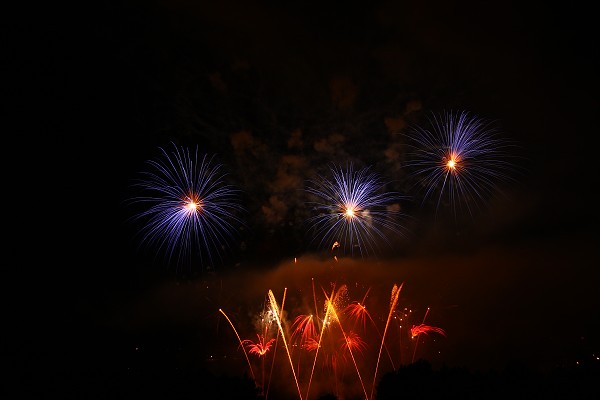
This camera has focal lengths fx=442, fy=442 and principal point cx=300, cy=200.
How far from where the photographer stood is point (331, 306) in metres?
32.3

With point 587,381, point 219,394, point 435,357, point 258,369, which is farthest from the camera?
point 258,369

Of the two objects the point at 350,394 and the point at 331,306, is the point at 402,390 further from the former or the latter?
the point at 350,394

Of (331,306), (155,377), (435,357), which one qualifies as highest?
(435,357)

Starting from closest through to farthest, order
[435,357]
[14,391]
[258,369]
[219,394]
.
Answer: [14,391]
[219,394]
[435,357]
[258,369]

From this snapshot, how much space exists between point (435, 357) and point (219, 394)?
69988 mm

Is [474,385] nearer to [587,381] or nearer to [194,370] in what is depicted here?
[587,381]

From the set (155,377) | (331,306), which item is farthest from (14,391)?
(331,306)

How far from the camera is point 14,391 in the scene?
22.5 metres

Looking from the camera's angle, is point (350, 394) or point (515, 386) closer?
point (515, 386)

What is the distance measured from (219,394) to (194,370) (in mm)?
3932

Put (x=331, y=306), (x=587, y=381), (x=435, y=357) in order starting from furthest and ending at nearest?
(x=435, y=357)
(x=331, y=306)
(x=587, y=381)

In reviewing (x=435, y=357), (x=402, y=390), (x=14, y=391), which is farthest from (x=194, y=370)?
(x=435, y=357)

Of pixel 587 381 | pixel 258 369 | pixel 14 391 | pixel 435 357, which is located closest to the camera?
pixel 14 391

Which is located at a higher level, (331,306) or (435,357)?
(435,357)
